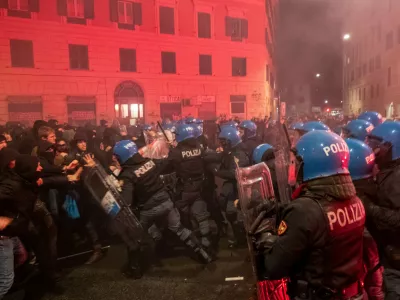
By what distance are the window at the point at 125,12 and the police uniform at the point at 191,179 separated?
64.1 feet

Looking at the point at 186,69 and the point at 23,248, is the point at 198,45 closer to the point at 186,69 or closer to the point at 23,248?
the point at 186,69

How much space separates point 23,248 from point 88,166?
144 centimetres

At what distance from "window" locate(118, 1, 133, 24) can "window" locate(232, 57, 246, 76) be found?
27.4 feet

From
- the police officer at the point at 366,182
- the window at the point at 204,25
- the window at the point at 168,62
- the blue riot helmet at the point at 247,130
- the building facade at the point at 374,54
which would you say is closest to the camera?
the police officer at the point at 366,182

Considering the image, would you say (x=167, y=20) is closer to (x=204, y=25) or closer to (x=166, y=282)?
(x=204, y=25)

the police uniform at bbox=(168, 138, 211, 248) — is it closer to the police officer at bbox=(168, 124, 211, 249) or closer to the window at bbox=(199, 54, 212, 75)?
the police officer at bbox=(168, 124, 211, 249)

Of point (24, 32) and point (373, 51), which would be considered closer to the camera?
point (24, 32)

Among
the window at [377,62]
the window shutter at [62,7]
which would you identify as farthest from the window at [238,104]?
the window at [377,62]

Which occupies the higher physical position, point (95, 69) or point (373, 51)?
point (373, 51)

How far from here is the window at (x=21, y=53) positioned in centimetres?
1978

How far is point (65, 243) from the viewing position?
5.97 metres

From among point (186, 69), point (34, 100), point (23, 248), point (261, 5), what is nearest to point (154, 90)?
point (186, 69)

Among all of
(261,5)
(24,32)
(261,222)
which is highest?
(261,5)

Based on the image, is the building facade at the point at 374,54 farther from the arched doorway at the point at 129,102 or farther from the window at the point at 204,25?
the arched doorway at the point at 129,102
